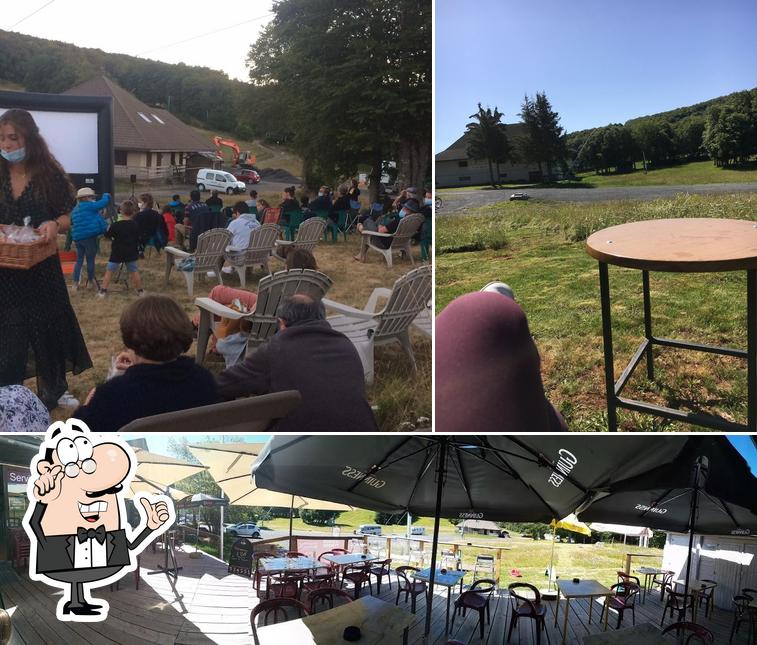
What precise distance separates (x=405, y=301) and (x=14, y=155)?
2.18 metres

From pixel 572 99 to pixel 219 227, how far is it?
79.0 inches

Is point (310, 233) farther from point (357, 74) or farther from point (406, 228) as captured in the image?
point (357, 74)

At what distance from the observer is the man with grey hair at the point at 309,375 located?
329 centimetres

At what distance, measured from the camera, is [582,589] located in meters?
5.98

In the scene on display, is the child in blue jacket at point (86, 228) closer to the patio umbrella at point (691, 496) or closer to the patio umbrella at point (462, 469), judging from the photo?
the patio umbrella at point (462, 469)

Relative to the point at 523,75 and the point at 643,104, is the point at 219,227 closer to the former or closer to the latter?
the point at 523,75

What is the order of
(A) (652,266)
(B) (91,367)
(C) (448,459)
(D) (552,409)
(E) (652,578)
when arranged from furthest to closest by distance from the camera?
(E) (652,578), (C) (448,459), (B) (91,367), (D) (552,409), (A) (652,266)

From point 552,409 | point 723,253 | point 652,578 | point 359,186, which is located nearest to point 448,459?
point 552,409

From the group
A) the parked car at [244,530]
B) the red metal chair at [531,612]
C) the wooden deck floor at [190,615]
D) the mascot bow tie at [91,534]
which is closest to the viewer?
the mascot bow tie at [91,534]

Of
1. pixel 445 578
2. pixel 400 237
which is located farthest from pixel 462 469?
pixel 445 578

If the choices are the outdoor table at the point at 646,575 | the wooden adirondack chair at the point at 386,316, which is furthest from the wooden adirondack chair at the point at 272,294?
the outdoor table at the point at 646,575

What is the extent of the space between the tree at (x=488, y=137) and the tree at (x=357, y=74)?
23 centimetres

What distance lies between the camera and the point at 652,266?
264 cm

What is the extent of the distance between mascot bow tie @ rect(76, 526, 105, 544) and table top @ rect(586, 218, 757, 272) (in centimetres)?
319
